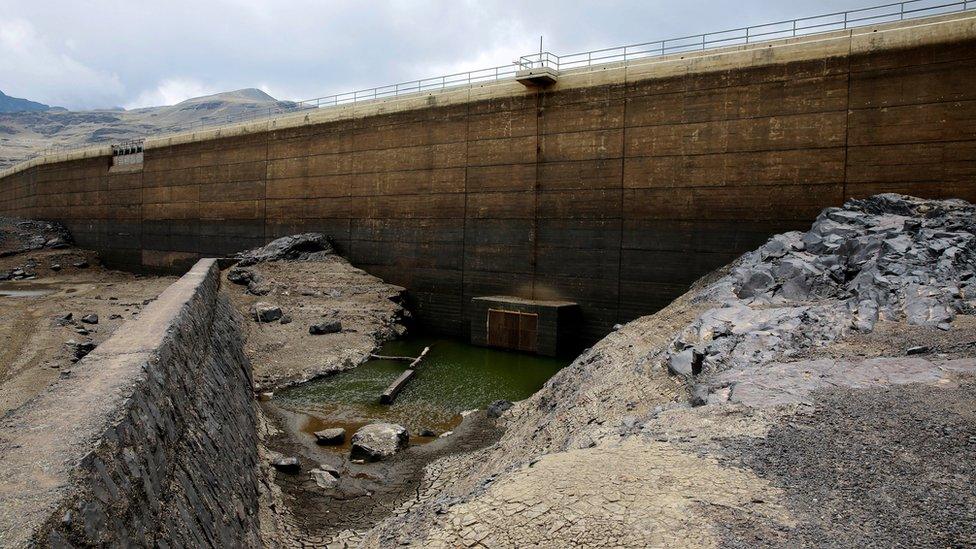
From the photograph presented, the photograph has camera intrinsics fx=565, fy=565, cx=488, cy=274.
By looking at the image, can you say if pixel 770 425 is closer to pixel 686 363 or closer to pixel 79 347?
pixel 686 363

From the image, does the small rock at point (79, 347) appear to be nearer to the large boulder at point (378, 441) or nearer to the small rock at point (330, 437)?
the small rock at point (330, 437)

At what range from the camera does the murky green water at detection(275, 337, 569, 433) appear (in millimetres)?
14312

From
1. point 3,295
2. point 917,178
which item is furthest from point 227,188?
point 917,178

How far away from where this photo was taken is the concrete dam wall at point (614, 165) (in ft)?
51.5

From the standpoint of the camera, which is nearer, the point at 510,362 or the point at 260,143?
the point at 510,362

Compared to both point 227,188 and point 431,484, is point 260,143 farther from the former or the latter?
point 431,484

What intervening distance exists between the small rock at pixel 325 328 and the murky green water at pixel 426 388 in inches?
77.8

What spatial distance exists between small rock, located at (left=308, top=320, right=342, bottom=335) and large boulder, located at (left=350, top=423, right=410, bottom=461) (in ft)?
28.8

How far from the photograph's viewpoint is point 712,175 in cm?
1808

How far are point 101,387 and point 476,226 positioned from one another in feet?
56.5

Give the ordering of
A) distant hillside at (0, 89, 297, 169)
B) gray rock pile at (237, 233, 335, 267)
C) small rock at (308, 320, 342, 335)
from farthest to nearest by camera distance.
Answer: distant hillside at (0, 89, 297, 169), gray rock pile at (237, 233, 335, 267), small rock at (308, 320, 342, 335)

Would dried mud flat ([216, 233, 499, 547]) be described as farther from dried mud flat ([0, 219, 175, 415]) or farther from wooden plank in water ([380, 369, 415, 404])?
dried mud flat ([0, 219, 175, 415])

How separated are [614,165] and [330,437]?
1293 centimetres

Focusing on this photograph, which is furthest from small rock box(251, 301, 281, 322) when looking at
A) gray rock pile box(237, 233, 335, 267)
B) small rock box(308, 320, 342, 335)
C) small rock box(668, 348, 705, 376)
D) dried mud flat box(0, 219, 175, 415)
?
small rock box(668, 348, 705, 376)
